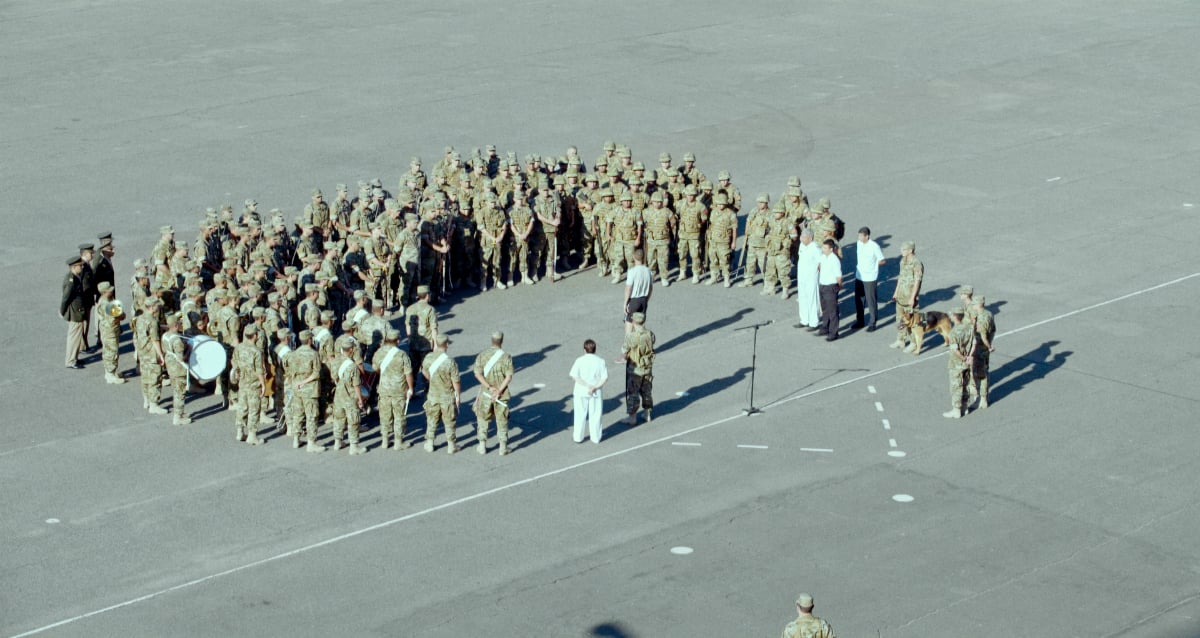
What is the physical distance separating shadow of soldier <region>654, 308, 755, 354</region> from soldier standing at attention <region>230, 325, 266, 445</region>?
606 centimetres

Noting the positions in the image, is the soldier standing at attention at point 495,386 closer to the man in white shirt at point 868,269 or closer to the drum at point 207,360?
the drum at point 207,360

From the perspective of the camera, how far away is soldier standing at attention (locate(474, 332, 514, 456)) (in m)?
21.0

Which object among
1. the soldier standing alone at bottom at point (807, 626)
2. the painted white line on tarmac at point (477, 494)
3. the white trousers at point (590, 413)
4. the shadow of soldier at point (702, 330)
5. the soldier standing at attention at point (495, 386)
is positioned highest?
the soldier standing alone at bottom at point (807, 626)

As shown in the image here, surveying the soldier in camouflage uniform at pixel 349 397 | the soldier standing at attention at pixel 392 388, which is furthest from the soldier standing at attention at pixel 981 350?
the soldier in camouflage uniform at pixel 349 397

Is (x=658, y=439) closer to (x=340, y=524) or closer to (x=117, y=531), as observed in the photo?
(x=340, y=524)

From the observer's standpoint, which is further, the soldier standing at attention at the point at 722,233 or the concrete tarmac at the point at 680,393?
the soldier standing at attention at the point at 722,233

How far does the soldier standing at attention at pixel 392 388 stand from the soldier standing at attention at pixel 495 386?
34.1 inches

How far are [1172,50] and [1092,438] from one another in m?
26.4

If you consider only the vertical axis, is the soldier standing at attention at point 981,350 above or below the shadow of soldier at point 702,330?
above

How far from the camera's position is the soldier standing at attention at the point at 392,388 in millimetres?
21031

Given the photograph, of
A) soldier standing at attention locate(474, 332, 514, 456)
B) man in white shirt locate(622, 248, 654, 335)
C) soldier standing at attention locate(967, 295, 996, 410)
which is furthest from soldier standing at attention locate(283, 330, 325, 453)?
soldier standing at attention locate(967, 295, 996, 410)

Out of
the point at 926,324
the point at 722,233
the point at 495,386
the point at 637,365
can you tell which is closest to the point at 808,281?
the point at 926,324

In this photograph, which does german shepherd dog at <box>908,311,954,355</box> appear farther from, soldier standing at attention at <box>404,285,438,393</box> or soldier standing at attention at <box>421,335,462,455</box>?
soldier standing at attention at <box>421,335,462,455</box>

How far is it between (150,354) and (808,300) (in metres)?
9.32
